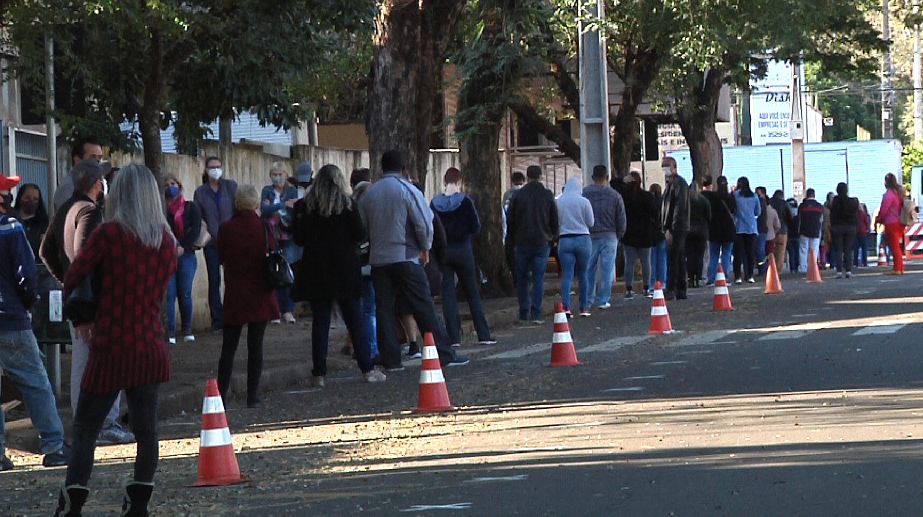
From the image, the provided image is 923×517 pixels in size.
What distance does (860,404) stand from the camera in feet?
33.9

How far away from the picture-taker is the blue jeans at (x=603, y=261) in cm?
2216

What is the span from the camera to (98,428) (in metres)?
7.57

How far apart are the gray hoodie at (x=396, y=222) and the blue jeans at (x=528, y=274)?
574cm

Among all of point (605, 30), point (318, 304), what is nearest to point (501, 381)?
point (318, 304)

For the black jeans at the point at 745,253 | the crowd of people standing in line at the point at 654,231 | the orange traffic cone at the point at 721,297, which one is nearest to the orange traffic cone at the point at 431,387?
the crowd of people standing in line at the point at 654,231

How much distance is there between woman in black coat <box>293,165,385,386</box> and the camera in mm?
13477

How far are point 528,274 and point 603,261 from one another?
2.39 metres

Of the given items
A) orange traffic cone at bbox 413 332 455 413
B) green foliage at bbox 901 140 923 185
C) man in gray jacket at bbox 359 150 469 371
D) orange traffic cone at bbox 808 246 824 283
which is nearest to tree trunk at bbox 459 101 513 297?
orange traffic cone at bbox 808 246 824 283

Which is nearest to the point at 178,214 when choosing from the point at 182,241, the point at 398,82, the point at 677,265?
the point at 182,241

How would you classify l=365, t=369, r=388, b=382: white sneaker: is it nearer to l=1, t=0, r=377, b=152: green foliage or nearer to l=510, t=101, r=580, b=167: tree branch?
l=1, t=0, r=377, b=152: green foliage

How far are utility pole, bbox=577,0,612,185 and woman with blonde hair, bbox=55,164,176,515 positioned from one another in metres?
18.3

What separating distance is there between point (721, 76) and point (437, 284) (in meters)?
23.7

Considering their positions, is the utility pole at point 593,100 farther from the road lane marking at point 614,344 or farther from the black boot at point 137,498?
the black boot at point 137,498

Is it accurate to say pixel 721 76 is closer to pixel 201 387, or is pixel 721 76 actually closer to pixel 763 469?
pixel 201 387
